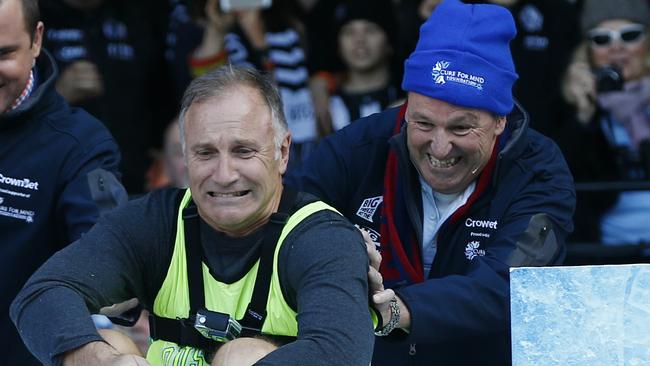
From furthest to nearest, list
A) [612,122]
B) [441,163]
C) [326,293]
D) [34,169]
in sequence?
[612,122]
[34,169]
[441,163]
[326,293]

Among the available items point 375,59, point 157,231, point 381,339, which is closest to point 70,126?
point 157,231

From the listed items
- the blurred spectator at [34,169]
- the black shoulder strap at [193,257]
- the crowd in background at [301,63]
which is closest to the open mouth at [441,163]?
the black shoulder strap at [193,257]

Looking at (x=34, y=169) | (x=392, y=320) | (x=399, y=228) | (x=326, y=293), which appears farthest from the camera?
(x=34, y=169)

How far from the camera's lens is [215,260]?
375cm

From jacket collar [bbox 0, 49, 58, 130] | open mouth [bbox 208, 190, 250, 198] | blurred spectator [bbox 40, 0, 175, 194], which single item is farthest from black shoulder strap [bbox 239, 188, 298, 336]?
blurred spectator [bbox 40, 0, 175, 194]

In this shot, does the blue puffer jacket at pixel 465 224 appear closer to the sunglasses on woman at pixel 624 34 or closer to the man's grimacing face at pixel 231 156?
the man's grimacing face at pixel 231 156

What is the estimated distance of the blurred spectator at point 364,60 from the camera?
6824 millimetres

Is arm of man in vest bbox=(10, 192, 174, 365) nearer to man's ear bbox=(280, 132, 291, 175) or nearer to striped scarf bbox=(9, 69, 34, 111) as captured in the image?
man's ear bbox=(280, 132, 291, 175)

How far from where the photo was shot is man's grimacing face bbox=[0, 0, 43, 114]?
Result: 4398mm

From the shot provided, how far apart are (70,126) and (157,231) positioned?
95 centimetres

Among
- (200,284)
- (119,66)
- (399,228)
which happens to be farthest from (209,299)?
(119,66)

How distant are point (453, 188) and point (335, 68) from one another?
112 inches

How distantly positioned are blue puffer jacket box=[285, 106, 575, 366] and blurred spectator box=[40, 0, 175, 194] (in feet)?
8.46

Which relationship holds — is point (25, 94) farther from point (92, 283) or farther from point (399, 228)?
point (399, 228)
